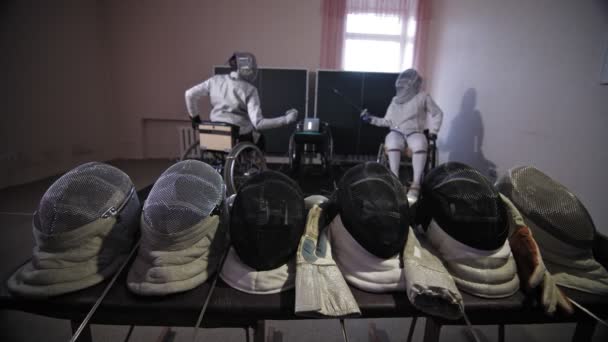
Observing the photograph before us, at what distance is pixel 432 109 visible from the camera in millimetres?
2922

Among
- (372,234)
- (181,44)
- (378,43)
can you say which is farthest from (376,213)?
(181,44)

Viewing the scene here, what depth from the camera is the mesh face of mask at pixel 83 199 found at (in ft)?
2.06

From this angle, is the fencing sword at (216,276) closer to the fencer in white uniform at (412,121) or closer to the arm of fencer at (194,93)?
the arm of fencer at (194,93)

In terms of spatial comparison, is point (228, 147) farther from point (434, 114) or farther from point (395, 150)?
point (434, 114)

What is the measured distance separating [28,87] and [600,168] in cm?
511

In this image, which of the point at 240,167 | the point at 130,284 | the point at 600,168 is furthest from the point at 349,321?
the point at 600,168

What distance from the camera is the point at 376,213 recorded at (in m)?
0.69

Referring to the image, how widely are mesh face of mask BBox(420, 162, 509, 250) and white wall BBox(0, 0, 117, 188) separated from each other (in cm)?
392

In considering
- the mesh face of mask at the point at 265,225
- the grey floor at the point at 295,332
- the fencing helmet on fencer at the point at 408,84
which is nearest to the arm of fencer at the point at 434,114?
the fencing helmet on fencer at the point at 408,84

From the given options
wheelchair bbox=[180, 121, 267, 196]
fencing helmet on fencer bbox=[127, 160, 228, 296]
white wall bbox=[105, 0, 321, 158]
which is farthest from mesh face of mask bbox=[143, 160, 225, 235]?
white wall bbox=[105, 0, 321, 158]

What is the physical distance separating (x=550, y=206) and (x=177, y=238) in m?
1.06

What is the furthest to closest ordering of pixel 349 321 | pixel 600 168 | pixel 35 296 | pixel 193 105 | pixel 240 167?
pixel 193 105 → pixel 240 167 → pixel 600 168 → pixel 349 321 → pixel 35 296

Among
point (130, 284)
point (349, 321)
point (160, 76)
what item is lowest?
point (349, 321)

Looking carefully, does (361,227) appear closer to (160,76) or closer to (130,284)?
(130,284)
